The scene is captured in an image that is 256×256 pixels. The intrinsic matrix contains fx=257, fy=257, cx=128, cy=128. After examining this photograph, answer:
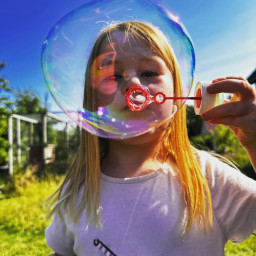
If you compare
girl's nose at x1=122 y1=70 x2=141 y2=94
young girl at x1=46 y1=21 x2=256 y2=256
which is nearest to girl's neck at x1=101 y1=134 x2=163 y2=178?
young girl at x1=46 y1=21 x2=256 y2=256

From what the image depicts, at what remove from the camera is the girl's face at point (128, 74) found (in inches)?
41.4

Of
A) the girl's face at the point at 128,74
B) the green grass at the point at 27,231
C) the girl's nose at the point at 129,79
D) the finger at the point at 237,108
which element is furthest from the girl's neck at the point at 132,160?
Answer: the green grass at the point at 27,231

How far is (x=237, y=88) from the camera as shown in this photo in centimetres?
82

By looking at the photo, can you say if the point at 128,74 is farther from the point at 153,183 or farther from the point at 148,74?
the point at 153,183

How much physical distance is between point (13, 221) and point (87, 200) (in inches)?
113

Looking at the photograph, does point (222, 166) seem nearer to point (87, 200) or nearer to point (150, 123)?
point (150, 123)

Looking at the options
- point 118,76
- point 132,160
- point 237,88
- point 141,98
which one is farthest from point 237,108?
point 132,160

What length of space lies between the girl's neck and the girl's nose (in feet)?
1.07

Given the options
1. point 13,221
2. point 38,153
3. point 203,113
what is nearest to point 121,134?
point 203,113

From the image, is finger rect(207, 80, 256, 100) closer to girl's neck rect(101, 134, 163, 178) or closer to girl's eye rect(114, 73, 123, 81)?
girl's eye rect(114, 73, 123, 81)

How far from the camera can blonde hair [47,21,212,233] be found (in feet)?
3.51

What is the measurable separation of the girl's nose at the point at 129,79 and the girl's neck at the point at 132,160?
0.33 metres

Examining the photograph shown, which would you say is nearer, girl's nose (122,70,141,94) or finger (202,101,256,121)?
finger (202,101,256,121)

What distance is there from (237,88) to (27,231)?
328 centimetres
